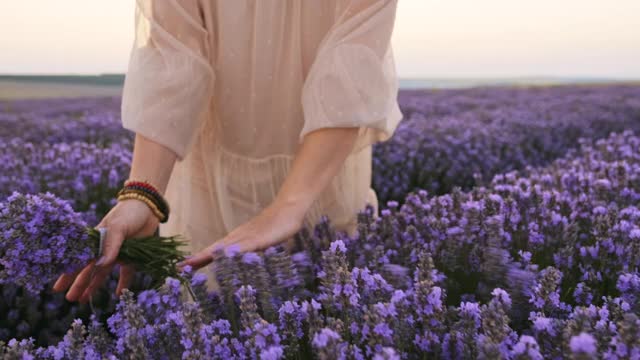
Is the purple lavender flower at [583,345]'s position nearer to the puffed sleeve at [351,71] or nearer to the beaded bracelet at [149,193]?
the puffed sleeve at [351,71]

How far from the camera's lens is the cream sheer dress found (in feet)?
6.31

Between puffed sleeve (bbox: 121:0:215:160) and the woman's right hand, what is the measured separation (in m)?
0.24

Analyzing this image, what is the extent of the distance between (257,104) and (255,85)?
58 mm

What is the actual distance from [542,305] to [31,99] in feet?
52.6

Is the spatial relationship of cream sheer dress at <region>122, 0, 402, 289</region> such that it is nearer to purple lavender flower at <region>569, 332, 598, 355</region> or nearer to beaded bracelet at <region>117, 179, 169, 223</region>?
beaded bracelet at <region>117, 179, 169, 223</region>

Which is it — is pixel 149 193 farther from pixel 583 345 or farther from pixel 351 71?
pixel 583 345

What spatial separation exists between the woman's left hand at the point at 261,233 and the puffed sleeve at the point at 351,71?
0.81ft

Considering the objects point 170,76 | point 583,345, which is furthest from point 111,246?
point 583,345

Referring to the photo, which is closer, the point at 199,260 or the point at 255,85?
the point at 199,260

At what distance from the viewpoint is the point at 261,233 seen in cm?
174

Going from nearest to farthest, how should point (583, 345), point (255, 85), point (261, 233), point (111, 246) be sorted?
1. point (583, 345)
2. point (111, 246)
3. point (261, 233)
4. point (255, 85)

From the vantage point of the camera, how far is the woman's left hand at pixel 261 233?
1652mm

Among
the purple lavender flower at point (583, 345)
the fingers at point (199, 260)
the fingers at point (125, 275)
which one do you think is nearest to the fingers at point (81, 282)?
the fingers at point (125, 275)

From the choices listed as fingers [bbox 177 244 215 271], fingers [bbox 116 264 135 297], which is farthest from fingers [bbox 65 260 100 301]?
fingers [bbox 177 244 215 271]
